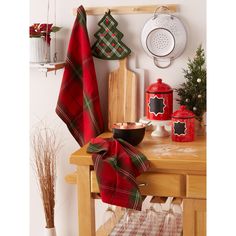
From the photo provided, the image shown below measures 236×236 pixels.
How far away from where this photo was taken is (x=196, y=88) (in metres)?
2.37

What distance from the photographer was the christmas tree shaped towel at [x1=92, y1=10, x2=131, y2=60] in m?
2.51

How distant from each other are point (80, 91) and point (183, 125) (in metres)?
0.66

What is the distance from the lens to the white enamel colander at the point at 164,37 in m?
2.42

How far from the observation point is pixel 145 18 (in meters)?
2.51

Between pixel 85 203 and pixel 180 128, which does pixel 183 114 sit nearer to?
pixel 180 128

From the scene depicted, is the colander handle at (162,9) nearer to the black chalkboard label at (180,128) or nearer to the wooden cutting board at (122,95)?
the wooden cutting board at (122,95)

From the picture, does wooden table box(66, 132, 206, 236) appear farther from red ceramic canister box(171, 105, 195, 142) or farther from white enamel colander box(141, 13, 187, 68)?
white enamel colander box(141, 13, 187, 68)

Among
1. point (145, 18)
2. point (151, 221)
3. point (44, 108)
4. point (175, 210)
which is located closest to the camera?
point (175, 210)

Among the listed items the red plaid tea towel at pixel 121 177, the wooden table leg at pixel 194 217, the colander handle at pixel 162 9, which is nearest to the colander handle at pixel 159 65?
the colander handle at pixel 162 9

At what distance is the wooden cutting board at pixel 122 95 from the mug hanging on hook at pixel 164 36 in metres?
0.16

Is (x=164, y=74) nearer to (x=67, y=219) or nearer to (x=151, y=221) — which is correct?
(x=151, y=221)
